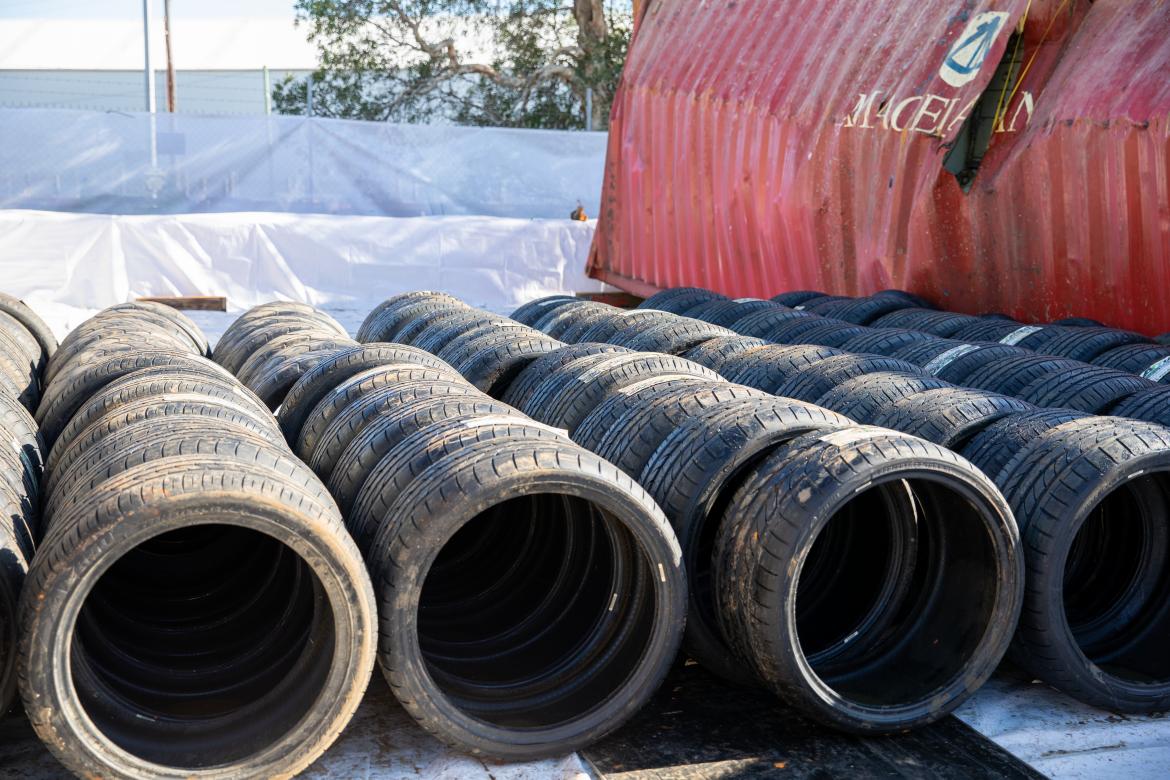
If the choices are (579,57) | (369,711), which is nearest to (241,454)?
(369,711)

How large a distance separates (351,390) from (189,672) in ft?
4.94

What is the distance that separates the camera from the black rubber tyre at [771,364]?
241 inches

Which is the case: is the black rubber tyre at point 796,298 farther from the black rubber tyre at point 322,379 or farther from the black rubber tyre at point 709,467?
the black rubber tyre at point 709,467

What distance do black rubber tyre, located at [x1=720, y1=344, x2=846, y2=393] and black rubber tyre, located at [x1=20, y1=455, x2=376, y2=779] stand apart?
293cm

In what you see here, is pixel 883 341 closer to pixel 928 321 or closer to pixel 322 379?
pixel 928 321

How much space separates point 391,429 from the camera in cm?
445

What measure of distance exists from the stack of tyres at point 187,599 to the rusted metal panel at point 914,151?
19.6ft

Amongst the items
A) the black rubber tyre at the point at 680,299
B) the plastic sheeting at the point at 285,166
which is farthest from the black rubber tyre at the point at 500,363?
the plastic sheeting at the point at 285,166

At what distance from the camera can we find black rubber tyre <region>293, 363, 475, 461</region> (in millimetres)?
5121

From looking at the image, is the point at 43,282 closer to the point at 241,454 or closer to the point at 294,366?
the point at 294,366

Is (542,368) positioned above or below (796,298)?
above

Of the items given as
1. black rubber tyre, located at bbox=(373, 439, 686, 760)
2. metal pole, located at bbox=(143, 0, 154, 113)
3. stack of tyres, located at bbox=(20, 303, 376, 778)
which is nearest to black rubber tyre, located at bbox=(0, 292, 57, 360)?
stack of tyres, located at bbox=(20, 303, 376, 778)

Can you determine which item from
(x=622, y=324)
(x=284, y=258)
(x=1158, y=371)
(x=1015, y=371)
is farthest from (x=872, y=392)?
(x=284, y=258)

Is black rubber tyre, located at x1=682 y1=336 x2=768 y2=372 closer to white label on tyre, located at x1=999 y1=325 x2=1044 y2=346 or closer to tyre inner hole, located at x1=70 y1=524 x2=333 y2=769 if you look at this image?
white label on tyre, located at x1=999 y1=325 x2=1044 y2=346
